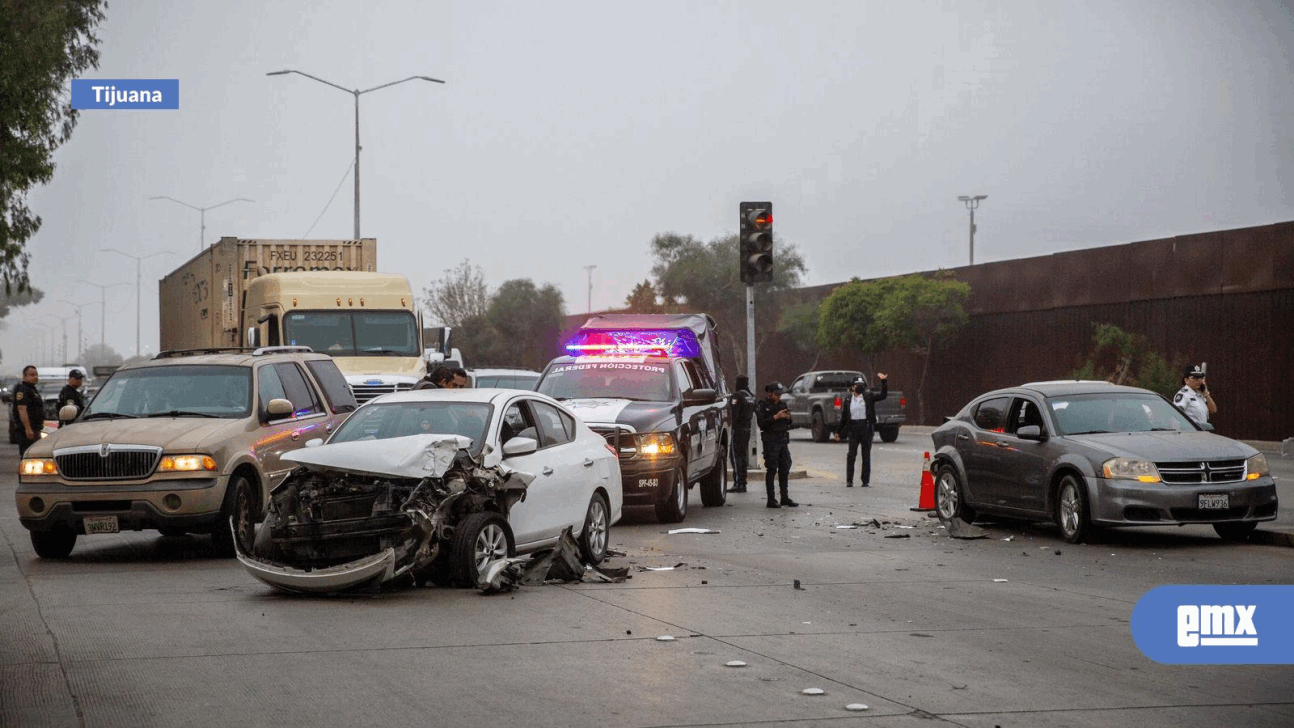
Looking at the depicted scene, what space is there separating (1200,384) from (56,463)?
12970 mm

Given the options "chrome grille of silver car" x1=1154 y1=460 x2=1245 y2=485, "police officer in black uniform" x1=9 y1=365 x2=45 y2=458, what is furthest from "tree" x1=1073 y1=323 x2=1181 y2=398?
"police officer in black uniform" x1=9 y1=365 x2=45 y2=458

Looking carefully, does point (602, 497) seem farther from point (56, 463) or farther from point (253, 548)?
point (56, 463)

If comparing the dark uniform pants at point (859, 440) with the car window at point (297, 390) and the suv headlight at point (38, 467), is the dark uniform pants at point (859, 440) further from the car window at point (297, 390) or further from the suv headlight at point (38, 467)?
the suv headlight at point (38, 467)

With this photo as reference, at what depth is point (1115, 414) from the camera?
15.6 metres

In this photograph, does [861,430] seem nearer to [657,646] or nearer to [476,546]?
[476,546]

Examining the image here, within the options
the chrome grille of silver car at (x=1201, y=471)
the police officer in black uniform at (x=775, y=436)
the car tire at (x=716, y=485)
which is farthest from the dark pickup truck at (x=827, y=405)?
the chrome grille of silver car at (x=1201, y=471)

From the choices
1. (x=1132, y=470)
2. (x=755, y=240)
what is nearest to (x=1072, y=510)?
(x=1132, y=470)

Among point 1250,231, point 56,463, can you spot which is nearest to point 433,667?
point 56,463

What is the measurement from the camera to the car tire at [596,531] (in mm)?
12547

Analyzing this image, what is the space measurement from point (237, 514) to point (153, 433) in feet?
3.50

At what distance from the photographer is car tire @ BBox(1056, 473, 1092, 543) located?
14.5 m

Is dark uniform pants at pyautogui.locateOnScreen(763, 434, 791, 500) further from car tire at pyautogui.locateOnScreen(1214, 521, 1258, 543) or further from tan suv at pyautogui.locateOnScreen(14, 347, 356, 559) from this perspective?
tan suv at pyautogui.locateOnScreen(14, 347, 356, 559)

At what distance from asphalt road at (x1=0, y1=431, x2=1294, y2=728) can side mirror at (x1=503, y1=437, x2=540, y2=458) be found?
3.52ft

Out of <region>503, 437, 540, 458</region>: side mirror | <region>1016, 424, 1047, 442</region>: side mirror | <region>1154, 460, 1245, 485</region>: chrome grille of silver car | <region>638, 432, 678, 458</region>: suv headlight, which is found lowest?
<region>1154, 460, 1245, 485</region>: chrome grille of silver car
